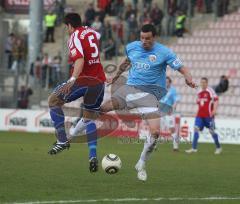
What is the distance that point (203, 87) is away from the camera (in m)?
23.8

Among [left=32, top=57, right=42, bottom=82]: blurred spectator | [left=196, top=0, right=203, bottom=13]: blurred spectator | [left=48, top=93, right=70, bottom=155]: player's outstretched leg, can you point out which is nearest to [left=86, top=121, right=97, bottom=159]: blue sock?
[left=48, top=93, right=70, bottom=155]: player's outstretched leg

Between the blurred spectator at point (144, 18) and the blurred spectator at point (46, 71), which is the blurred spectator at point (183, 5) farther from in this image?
the blurred spectator at point (46, 71)

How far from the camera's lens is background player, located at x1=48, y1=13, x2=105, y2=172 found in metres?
13.7

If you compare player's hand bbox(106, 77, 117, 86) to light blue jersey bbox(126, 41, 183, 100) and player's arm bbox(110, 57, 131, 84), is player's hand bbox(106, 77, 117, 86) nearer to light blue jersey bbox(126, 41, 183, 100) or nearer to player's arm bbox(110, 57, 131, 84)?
player's arm bbox(110, 57, 131, 84)

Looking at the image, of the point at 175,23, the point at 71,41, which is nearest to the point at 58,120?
the point at 71,41

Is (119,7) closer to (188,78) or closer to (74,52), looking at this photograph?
(74,52)

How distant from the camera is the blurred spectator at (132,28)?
34.8m

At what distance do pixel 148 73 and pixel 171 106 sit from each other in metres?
12.0

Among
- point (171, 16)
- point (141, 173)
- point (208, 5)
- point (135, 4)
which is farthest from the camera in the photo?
point (135, 4)

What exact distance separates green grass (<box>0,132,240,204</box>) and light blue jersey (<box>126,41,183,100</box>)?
154 cm

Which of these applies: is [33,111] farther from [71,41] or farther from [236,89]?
[71,41]

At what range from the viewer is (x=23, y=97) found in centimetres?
3281

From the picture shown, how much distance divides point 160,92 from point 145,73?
1.65 feet

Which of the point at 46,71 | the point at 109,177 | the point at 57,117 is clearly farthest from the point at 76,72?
the point at 46,71
